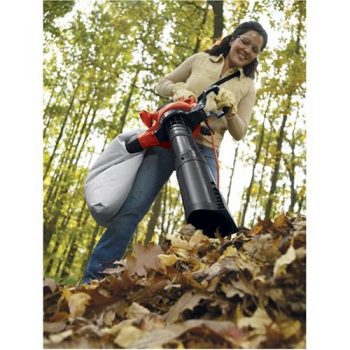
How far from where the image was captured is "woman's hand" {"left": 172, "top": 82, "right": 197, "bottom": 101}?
2072 mm

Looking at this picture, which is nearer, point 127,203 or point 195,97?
point 127,203

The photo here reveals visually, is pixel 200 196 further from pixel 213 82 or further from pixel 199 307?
pixel 213 82

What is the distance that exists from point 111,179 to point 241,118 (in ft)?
2.50

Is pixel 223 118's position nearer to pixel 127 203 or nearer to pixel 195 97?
A: pixel 195 97

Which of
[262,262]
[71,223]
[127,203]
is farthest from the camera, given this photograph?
[71,223]

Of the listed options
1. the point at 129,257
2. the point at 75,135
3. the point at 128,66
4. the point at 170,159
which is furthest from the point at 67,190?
the point at 129,257

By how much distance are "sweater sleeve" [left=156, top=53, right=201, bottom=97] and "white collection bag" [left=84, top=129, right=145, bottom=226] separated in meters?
0.33

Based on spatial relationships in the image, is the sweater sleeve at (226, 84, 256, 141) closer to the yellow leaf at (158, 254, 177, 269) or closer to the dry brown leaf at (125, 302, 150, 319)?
the yellow leaf at (158, 254, 177, 269)

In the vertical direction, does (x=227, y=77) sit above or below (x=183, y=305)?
above

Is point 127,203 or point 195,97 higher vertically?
point 195,97

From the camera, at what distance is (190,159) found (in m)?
1.57

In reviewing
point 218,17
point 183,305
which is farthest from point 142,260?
point 218,17

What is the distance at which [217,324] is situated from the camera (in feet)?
2.83

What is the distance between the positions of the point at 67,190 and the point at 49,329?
30.0 ft
